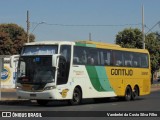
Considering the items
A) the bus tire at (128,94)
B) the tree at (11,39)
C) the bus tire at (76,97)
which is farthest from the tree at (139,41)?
the bus tire at (76,97)

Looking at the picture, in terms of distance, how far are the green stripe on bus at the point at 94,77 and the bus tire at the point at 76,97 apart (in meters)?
1.34

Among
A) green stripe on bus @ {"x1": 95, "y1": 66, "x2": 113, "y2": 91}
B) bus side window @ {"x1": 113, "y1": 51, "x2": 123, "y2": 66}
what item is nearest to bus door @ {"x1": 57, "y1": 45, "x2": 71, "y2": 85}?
green stripe on bus @ {"x1": 95, "y1": 66, "x2": 113, "y2": 91}

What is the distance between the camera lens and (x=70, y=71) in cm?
2378

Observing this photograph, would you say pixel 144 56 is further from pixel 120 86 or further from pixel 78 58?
pixel 78 58

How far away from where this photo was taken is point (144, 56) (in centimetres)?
3183

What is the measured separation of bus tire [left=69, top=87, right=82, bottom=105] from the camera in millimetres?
24109

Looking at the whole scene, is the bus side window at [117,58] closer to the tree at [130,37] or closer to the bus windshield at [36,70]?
the bus windshield at [36,70]

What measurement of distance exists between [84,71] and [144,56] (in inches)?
318

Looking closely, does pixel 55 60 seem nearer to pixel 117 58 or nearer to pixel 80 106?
pixel 80 106

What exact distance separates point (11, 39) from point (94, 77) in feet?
142

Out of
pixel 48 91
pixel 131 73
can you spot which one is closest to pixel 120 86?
pixel 131 73

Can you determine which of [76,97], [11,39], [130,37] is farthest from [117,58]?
[11,39]

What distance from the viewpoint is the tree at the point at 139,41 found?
61.8 metres

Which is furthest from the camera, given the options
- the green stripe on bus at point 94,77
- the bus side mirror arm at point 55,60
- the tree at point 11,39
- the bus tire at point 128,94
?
the tree at point 11,39
